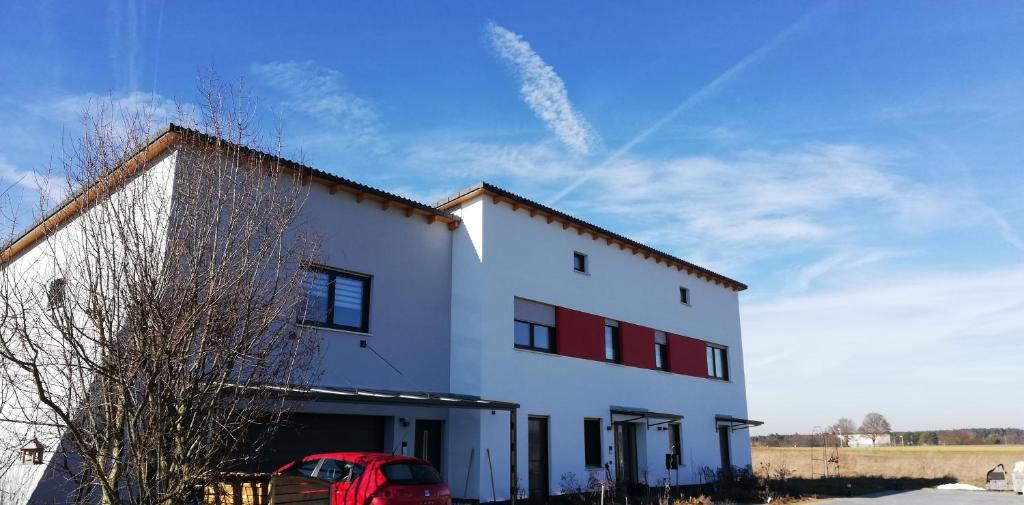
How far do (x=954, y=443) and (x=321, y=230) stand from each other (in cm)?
8829

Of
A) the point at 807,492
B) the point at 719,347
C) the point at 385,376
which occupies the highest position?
the point at 719,347

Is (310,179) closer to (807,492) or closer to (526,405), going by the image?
(526,405)

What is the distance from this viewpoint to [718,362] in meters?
24.3

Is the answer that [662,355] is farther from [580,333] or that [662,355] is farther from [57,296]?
[57,296]

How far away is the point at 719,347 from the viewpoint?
24469mm

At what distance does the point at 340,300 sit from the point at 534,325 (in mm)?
5136

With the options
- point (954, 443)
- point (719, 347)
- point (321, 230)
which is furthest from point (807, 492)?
point (954, 443)

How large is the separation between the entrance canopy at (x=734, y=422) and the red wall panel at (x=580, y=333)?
692 centimetres

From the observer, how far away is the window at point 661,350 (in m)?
21.1

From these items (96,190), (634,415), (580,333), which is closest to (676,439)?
(634,415)

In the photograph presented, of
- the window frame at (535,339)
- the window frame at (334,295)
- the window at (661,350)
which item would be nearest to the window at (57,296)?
the window frame at (334,295)

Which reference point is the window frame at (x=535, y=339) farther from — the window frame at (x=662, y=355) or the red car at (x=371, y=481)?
the red car at (x=371, y=481)

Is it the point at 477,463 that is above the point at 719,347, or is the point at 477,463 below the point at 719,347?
below

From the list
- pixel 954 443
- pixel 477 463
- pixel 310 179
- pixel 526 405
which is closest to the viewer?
pixel 310 179
